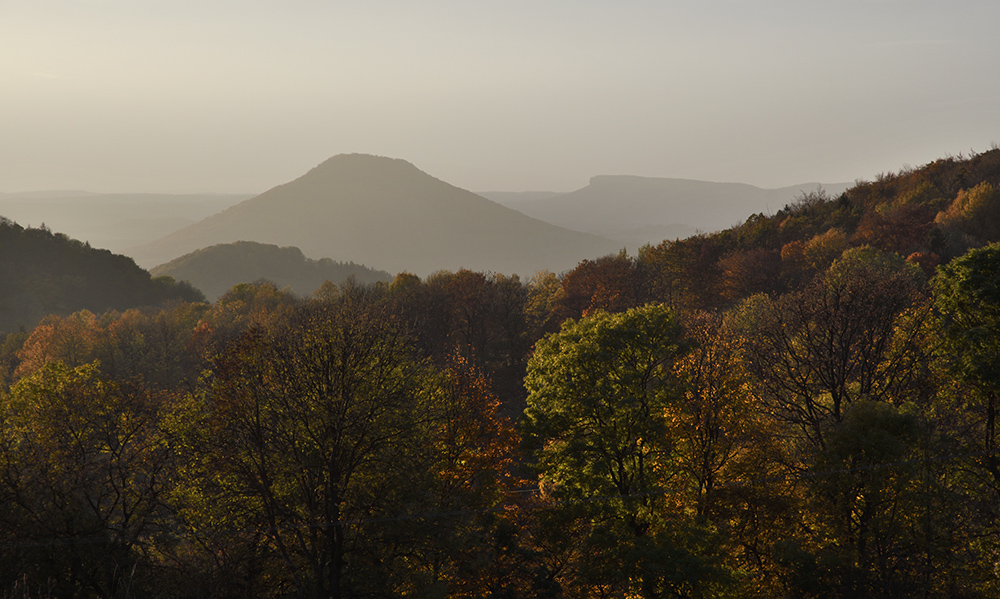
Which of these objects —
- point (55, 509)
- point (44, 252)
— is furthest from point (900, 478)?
point (44, 252)

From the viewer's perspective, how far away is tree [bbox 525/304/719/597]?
2700 cm

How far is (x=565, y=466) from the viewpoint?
28.9 metres

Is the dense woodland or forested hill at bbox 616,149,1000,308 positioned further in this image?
forested hill at bbox 616,149,1000,308

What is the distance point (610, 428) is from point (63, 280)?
166677 millimetres

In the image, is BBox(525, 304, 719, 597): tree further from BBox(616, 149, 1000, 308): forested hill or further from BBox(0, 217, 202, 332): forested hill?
BBox(0, 217, 202, 332): forested hill

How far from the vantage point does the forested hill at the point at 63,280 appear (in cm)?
13800

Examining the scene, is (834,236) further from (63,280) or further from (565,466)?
(63,280)

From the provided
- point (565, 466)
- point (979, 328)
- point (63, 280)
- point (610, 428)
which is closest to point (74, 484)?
point (565, 466)

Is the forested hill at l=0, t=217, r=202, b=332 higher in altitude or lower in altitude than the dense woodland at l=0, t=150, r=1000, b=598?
higher

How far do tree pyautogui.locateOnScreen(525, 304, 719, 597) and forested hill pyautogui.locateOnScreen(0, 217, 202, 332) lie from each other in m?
144

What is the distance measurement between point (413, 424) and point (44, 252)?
576ft

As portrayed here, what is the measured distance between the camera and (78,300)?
147 m

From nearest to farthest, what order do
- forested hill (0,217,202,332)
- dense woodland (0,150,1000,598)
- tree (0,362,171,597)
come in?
tree (0,362,171,597) < dense woodland (0,150,1000,598) < forested hill (0,217,202,332)

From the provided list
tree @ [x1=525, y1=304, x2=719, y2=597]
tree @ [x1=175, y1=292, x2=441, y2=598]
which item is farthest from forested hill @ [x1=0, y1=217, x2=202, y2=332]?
tree @ [x1=525, y1=304, x2=719, y2=597]
